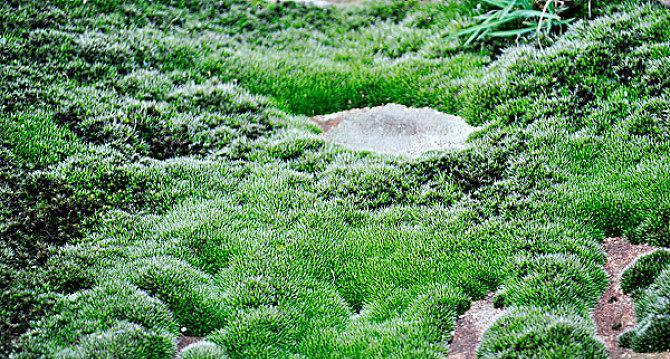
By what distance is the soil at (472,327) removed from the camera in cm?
533

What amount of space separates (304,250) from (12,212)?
3.08 meters

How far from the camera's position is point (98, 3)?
10023 mm

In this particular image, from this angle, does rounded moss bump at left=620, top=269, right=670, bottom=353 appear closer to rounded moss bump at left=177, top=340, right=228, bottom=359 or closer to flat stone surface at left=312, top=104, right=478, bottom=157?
flat stone surface at left=312, top=104, right=478, bottom=157

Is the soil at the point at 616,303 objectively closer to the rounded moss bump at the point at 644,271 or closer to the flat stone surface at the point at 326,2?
the rounded moss bump at the point at 644,271

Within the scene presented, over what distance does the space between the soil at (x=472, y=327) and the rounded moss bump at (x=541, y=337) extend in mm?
124

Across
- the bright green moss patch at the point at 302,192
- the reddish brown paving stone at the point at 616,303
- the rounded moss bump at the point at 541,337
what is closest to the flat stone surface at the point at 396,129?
the bright green moss patch at the point at 302,192

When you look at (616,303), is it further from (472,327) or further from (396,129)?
(396,129)

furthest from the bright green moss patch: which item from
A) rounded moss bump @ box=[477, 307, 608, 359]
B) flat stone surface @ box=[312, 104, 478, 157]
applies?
flat stone surface @ box=[312, 104, 478, 157]

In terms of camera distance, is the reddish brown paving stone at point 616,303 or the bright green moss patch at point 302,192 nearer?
the reddish brown paving stone at point 616,303

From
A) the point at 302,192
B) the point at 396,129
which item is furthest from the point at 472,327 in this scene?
the point at 396,129

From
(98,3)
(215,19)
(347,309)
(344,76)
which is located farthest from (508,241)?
(98,3)

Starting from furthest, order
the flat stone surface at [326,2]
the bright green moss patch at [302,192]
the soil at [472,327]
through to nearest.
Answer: the flat stone surface at [326,2] < the bright green moss patch at [302,192] < the soil at [472,327]

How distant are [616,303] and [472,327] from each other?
4.25ft

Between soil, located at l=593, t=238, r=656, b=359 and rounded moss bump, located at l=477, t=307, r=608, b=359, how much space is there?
179 mm
